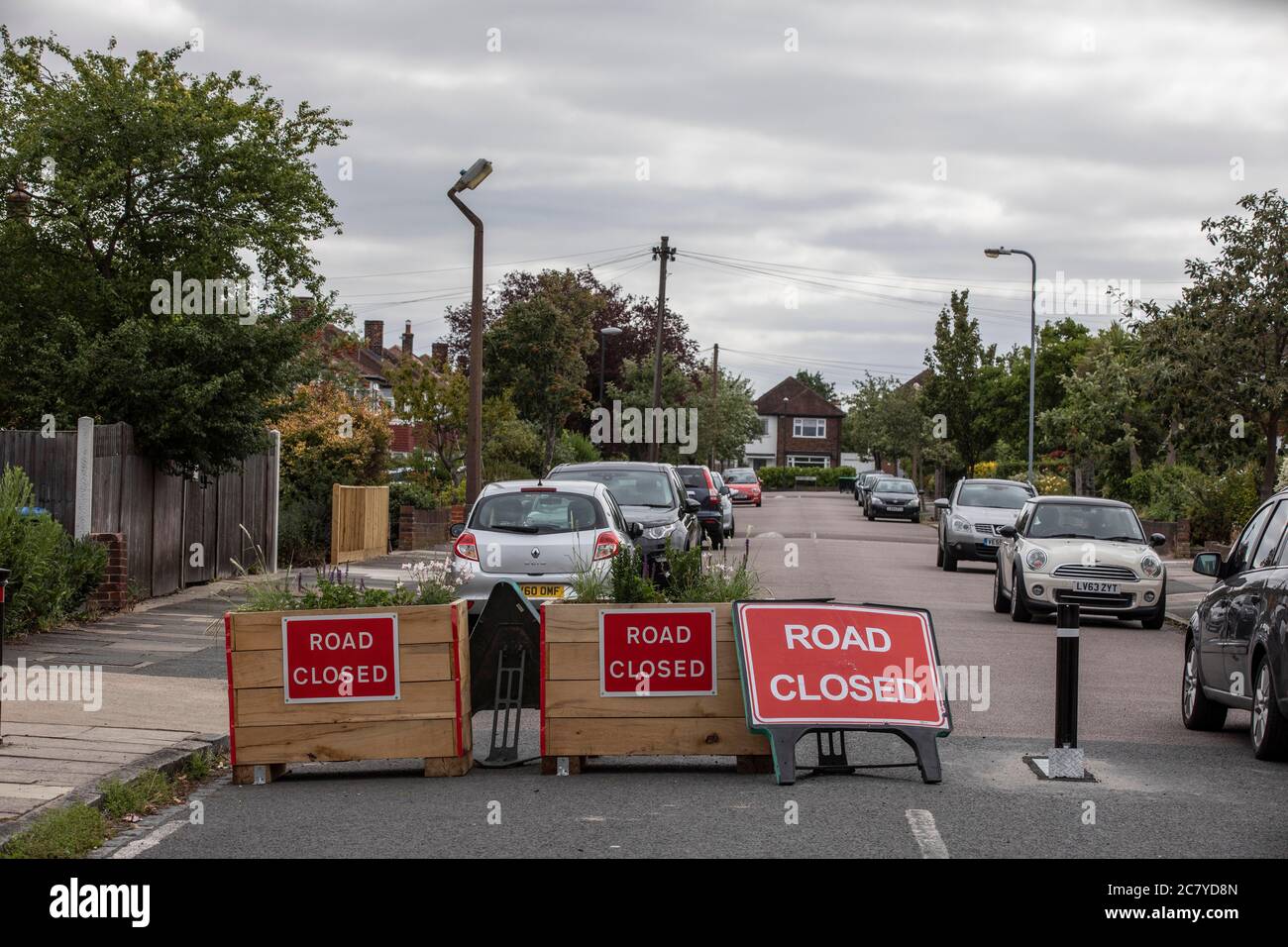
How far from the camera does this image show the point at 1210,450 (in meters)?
21.6

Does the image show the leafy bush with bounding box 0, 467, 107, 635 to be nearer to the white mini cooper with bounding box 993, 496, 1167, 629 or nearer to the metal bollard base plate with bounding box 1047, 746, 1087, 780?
the metal bollard base plate with bounding box 1047, 746, 1087, 780

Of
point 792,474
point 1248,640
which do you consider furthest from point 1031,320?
point 792,474

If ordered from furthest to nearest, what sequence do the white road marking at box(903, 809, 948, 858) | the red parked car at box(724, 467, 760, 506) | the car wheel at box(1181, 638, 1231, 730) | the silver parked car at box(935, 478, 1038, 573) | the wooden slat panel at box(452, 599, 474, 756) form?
the red parked car at box(724, 467, 760, 506), the silver parked car at box(935, 478, 1038, 573), the car wheel at box(1181, 638, 1231, 730), the wooden slat panel at box(452, 599, 474, 756), the white road marking at box(903, 809, 948, 858)

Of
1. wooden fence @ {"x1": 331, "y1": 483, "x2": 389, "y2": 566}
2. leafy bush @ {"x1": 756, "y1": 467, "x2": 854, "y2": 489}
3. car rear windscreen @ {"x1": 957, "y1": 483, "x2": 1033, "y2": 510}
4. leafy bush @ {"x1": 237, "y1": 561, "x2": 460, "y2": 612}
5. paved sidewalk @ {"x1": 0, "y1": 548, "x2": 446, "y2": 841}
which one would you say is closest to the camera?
paved sidewalk @ {"x1": 0, "y1": 548, "x2": 446, "y2": 841}

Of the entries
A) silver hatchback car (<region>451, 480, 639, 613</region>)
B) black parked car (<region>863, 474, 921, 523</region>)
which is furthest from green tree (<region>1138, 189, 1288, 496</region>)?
black parked car (<region>863, 474, 921, 523</region>)

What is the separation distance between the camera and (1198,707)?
10.6 metres

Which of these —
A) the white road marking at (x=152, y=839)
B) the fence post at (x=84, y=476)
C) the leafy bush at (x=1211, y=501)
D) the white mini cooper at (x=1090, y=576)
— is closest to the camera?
the white road marking at (x=152, y=839)

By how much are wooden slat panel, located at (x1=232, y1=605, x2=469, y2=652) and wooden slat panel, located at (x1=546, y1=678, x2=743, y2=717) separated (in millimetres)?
690

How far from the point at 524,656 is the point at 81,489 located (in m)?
8.58

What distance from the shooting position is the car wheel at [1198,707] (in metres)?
10.6

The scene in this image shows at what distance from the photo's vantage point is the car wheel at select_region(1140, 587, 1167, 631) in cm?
1805

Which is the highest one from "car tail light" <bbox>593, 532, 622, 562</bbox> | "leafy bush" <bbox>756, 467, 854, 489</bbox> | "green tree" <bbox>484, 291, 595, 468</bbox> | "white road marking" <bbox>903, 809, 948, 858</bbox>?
"green tree" <bbox>484, 291, 595, 468</bbox>

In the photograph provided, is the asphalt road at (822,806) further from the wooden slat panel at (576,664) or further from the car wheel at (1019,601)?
the car wheel at (1019,601)

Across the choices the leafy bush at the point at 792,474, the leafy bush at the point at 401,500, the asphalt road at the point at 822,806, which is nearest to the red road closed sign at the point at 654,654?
the asphalt road at the point at 822,806
